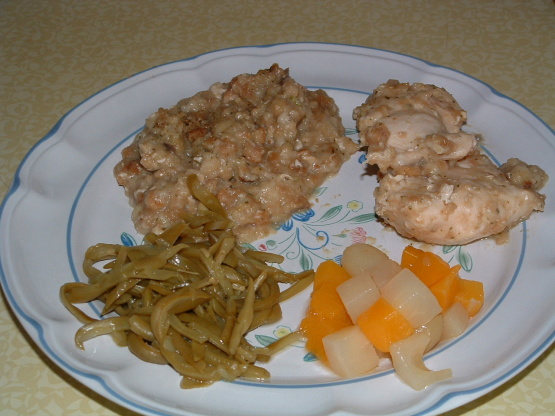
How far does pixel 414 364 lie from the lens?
9.35ft

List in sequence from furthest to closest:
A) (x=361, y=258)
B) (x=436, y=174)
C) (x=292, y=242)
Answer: (x=292, y=242) < (x=436, y=174) < (x=361, y=258)

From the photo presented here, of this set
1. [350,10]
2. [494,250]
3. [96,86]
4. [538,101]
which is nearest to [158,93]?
[96,86]

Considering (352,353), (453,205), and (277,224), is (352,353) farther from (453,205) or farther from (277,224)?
(277,224)

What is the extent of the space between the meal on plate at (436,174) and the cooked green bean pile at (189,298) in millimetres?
681

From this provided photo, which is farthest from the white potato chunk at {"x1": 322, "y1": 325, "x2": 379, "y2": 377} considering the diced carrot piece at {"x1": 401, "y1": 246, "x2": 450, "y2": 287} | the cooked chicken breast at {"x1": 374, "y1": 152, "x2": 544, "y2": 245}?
the cooked chicken breast at {"x1": 374, "y1": 152, "x2": 544, "y2": 245}

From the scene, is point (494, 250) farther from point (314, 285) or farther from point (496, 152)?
point (314, 285)

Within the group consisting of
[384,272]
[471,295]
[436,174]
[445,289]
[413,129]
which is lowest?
[471,295]

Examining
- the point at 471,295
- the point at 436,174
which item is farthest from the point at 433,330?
the point at 436,174

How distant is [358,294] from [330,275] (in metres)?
0.30

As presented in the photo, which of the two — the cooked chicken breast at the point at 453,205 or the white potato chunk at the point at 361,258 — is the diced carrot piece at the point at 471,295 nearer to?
the cooked chicken breast at the point at 453,205

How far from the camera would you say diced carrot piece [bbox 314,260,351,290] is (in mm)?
3275

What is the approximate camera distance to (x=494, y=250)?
357 centimetres

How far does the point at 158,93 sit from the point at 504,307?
2730 mm

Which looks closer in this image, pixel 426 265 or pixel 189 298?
pixel 189 298
